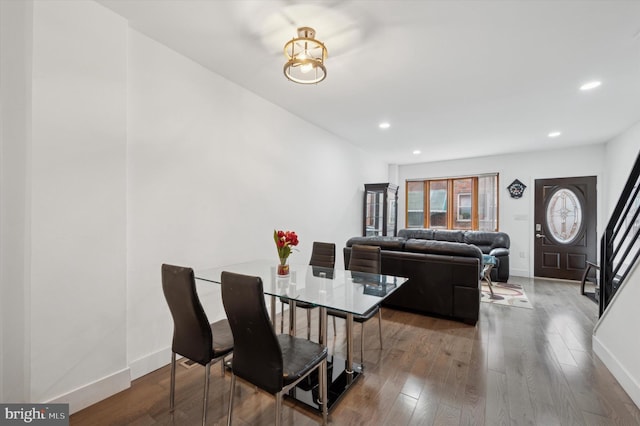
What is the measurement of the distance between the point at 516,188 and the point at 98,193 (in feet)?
24.4

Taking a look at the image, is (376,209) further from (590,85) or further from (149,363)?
(149,363)

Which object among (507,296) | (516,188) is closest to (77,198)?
(507,296)

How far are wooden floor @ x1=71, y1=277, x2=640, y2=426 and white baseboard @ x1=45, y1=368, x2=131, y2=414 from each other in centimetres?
5

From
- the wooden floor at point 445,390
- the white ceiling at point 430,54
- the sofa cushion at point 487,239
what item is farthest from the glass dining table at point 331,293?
the sofa cushion at point 487,239

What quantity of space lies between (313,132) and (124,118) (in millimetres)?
2802

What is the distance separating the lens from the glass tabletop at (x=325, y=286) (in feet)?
5.71

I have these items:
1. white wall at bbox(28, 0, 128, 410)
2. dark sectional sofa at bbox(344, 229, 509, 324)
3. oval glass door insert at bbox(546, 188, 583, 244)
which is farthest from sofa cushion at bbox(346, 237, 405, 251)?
oval glass door insert at bbox(546, 188, 583, 244)

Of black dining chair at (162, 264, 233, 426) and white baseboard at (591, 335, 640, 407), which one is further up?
black dining chair at (162, 264, 233, 426)

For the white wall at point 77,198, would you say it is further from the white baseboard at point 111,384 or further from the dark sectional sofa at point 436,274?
the dark sectional sofa at point 436,274

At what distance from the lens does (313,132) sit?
14.7ft

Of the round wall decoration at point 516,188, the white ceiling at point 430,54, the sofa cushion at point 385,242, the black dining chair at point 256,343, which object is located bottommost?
the black dining chair at point 256,343

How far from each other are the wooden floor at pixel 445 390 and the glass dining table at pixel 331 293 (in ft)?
0.41
